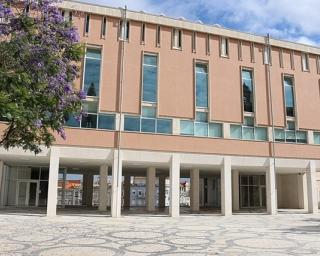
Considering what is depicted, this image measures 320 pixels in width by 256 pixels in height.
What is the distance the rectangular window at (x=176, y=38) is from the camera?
29.3 m

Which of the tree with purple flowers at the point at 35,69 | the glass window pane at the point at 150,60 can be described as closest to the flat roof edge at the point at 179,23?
the glass window pane at the point at 150,60

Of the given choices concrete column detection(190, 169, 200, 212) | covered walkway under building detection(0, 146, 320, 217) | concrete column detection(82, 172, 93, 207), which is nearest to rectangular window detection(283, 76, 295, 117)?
covered walkway under building detection(0, 146, 320, 217)

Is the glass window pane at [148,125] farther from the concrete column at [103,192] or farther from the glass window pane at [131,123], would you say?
the concrete column at [103,192]

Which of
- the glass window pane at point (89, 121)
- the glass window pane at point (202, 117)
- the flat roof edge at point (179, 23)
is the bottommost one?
the glass window pane at point (89, 121)

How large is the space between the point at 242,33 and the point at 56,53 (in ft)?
77.7

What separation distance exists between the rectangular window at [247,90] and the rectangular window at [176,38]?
5.50 meters

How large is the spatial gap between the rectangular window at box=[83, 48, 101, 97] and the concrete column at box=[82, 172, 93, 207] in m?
15.0

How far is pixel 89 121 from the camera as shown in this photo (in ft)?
86.3

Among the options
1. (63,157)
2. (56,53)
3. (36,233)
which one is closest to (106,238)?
(36,233)

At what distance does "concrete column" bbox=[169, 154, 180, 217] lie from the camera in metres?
26.6

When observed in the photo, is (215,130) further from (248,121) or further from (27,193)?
(27,193)

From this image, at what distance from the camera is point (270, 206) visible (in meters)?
29.8

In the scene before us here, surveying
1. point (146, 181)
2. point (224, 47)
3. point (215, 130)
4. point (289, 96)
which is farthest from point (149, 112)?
point (289, 96)

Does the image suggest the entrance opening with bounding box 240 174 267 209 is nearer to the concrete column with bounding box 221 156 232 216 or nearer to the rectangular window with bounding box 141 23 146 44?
the concrete column with bounding box 221 156 232 216
